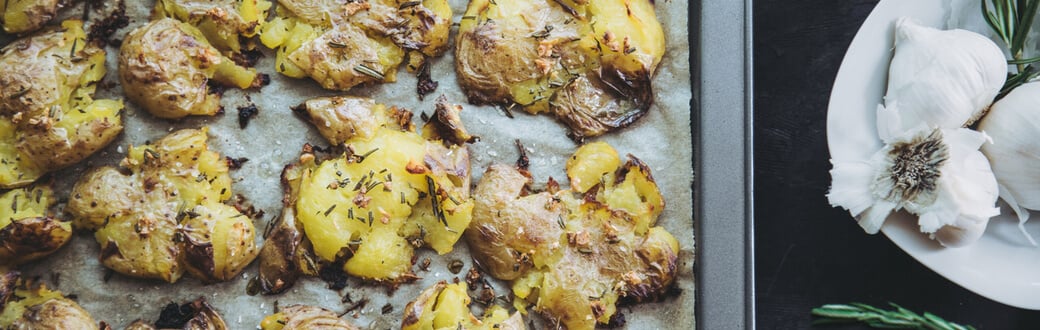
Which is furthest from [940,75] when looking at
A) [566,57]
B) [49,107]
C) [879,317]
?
[49,107]

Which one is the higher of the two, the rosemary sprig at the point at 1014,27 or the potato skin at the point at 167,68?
the rosemary sprig at the point at 1014,27

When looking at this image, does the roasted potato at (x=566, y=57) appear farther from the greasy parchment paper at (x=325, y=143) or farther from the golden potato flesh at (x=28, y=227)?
the golden potato flesh at (x=28, y=227)

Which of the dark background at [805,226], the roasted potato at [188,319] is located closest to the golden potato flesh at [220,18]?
the roasted potato at [188,319]

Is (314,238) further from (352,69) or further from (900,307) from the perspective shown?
(900,307)

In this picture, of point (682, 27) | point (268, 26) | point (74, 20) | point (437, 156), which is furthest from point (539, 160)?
point (74, 20)

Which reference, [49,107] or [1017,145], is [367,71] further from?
[1017,145]
